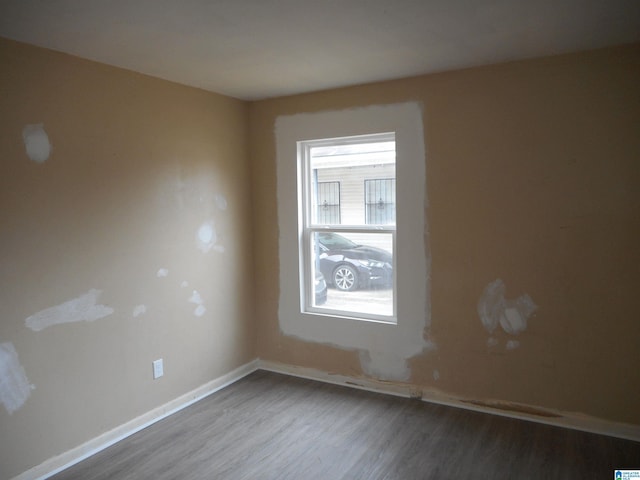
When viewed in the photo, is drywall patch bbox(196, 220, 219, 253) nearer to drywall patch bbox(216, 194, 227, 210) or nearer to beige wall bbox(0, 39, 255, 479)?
beige wall bbox(0, 39, 255, 479)

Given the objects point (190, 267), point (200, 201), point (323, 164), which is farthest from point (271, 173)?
point (190, 267)

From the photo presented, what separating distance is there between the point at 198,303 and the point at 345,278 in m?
1.23

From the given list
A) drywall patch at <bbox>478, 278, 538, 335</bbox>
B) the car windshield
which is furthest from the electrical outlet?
drywall patch at <bbox>478, 278, 538, 335</bbox>

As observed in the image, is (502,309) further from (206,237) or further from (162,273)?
(162,273)

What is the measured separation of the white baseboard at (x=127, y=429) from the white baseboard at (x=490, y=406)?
1.72 feet

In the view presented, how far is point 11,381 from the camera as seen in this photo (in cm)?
253

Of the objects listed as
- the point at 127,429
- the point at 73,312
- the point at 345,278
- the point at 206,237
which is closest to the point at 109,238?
the point at 73,312

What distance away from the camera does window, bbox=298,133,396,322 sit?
3.76 metres

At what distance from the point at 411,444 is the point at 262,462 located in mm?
931

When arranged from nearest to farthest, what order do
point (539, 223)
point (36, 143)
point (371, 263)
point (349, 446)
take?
point (36, 143) < point (349, 446) < point (539, 223) < point (371, 263)

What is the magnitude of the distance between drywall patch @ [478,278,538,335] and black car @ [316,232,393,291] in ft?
2.54

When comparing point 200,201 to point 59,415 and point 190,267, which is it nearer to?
point 190,267

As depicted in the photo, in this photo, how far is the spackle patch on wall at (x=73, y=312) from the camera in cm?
264

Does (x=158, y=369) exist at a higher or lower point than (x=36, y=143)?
lower
